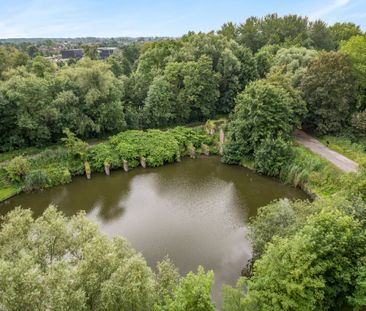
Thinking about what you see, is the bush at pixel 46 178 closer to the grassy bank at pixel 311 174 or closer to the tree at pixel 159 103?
the tree at pixel 159 103

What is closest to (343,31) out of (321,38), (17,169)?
(321,38)

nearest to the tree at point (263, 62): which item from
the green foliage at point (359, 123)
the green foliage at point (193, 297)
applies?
the green foliage at point (359, 123)

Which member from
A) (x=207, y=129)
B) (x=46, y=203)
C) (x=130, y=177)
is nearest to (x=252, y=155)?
(x=207, y=129)

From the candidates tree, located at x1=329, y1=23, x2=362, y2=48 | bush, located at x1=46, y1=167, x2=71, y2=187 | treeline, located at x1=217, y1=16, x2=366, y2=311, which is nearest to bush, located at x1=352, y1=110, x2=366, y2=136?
treeline, located at x1=217, y1=16, x2=366, y2=311

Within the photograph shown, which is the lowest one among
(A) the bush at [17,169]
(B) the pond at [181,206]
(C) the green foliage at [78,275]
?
(B) the pond at [181,206]

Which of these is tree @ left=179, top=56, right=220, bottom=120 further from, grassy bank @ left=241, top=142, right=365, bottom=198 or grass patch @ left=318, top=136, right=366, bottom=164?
grass patch @ left=318, top=136, right=366, bottom=164

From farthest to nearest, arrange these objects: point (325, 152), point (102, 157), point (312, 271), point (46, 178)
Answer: point (102, 157), point (325, 152), point (46, 178), point (312, 271)

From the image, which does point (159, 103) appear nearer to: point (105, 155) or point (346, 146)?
point (105, 155)
